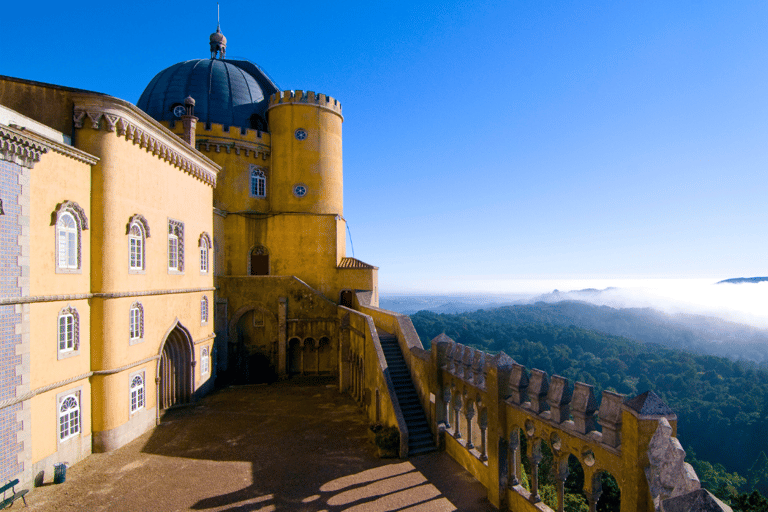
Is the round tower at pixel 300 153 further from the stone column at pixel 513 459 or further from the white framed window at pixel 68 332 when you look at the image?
the stone column at pixel 513 459

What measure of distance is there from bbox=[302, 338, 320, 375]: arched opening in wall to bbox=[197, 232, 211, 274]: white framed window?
296 inches

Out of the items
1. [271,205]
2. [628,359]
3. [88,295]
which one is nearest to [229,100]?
[271,205]

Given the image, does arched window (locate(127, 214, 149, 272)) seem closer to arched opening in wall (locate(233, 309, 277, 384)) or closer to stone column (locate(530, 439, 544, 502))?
arched opening in wall (locate(233, 309, 277, 384))

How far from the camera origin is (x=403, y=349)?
57.6 ft

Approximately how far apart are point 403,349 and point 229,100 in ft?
73.5

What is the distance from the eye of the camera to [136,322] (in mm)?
15578

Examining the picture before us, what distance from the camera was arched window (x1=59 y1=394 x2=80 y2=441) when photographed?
41.5 ft

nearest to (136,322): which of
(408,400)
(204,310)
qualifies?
(204,310)

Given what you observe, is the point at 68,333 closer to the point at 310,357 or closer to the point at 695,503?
the point at 310,357

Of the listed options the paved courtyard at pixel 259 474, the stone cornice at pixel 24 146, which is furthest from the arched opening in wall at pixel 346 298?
the stone cornice at pixel 24 146

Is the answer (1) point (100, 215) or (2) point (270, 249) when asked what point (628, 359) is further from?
(1) point (100, 215)

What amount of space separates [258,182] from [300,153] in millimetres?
3457

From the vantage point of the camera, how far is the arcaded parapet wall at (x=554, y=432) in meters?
6.39

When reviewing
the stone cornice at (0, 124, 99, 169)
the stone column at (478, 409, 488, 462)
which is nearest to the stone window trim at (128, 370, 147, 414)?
the stone cornice at (0, 124, 99, 169)
